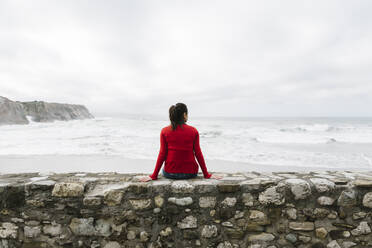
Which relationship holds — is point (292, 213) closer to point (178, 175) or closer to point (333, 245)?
point (333, 245)

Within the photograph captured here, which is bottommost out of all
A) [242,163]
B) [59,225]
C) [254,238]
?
[242,163]

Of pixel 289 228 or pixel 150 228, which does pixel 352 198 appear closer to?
pixel 289 228

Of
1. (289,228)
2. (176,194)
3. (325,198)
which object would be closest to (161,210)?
(176,194)

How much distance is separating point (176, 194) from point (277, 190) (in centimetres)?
111

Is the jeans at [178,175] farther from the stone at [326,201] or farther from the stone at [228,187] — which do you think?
the stone at [326,201]

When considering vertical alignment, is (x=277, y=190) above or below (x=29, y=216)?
above

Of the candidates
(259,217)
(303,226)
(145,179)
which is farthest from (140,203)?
(303,226)

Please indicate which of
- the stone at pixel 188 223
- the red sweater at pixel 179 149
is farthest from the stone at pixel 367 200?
the stone at pixel 188 223

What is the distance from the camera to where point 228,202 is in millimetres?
2080

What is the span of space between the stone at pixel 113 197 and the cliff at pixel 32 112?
3666cm

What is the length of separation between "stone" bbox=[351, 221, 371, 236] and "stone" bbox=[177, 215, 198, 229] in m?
1.72

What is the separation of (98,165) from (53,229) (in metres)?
5.60

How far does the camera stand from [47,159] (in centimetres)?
793

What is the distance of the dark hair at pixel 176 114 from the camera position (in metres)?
2.29
